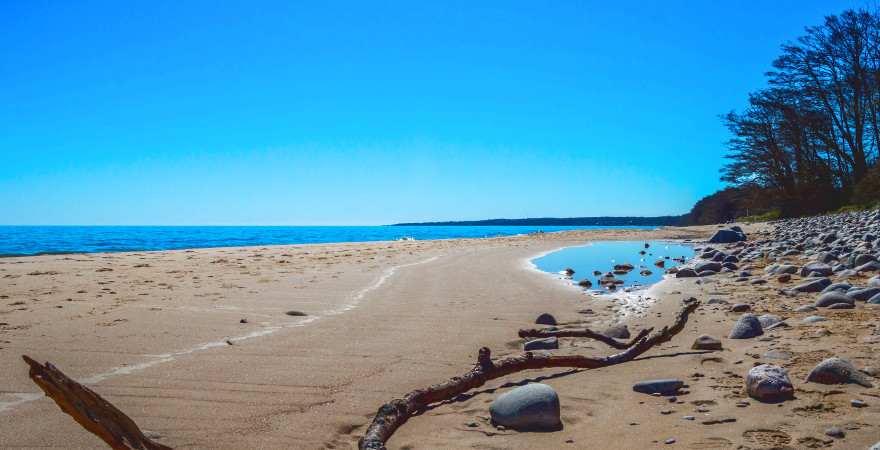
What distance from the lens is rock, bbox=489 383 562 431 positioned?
2635 mm

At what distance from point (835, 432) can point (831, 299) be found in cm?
363

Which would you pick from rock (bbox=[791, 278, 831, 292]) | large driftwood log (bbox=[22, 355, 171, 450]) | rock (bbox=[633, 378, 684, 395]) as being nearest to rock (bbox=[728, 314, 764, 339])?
rock (bbox=[633, 378, 684, 395])

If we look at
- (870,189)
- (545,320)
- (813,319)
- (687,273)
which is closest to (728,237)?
(870,189)

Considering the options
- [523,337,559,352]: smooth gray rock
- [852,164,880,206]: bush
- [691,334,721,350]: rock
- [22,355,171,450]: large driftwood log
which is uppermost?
[852,164,880,206]: bush

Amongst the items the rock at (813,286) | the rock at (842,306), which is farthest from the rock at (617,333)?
the rock at (813,286)

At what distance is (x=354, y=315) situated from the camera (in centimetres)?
557

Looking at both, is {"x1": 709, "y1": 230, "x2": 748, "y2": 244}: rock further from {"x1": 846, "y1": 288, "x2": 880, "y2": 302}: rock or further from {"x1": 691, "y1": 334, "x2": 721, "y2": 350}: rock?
{"x1": 691, "y1": 334, "x2": 721, "y2": 350}: rock

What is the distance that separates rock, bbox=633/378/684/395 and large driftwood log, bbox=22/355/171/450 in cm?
254

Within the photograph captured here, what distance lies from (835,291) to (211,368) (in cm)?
590

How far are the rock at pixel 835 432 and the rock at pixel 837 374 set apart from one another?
0.72 m

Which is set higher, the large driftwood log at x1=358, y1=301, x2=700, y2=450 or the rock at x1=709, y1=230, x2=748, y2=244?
the rock at x1=709, y1=230, x2=748, y2=244

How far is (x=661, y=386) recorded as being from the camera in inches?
119

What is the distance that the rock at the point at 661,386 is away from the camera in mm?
3014

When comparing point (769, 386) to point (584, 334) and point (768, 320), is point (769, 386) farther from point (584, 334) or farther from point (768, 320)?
point (768, 320)
